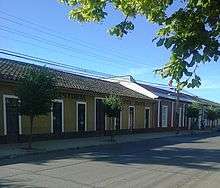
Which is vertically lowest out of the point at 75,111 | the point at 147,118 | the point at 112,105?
the point at 147,118

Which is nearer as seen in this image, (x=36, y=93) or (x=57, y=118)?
(x=36, y=93)

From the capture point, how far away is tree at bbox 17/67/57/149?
64.2 ft

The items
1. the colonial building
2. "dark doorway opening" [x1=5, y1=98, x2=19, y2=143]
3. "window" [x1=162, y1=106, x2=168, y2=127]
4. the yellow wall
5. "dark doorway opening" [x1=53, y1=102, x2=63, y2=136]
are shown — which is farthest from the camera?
"window" [x1=162, y1=106, x2=168, y2=127]

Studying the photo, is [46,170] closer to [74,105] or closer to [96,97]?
[74,105]

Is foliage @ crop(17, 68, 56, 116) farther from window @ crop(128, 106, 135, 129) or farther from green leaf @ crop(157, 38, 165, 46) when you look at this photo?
window @ crop(128, 106, 135, 129)

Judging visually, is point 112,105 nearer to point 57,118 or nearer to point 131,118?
point 57,118

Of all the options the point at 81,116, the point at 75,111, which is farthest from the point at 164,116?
the point at 75,111

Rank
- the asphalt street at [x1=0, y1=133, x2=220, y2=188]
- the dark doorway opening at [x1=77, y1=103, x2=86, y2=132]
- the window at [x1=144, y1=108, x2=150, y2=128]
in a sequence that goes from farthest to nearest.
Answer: the window at [x1=144, y1=108, x2=150, y2=128], the dark doorway opening at [x1=77, y1=103, x2=86, y2=132], the asphalt street at [x1=0, y1=133, x2=220, y2=188]

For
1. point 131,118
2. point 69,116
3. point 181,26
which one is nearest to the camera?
point 181,26

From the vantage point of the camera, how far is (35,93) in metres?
19.5

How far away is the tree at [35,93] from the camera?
19562mm

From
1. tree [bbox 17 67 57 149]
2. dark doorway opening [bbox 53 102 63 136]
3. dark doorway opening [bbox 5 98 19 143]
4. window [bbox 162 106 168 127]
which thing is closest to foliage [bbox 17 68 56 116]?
tree [bbox 17 67 57 149]

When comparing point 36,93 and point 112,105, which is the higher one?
point 36,93

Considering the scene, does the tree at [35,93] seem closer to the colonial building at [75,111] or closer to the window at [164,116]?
the colonial building at [75,111]
